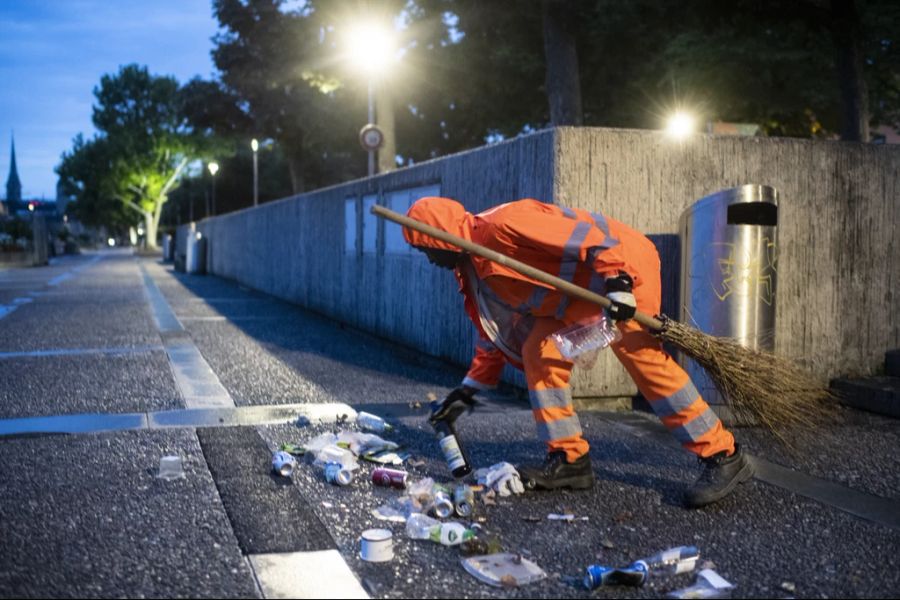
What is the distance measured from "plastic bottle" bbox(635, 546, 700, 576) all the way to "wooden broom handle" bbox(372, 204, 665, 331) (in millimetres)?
1076

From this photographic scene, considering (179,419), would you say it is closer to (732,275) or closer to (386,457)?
(386,457)

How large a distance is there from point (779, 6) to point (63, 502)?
15688mm

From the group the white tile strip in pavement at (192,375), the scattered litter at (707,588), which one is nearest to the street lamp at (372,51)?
the white tile strip in pavement at (192,375)

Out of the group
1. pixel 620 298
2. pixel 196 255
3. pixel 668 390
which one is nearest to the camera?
pixel 620 298

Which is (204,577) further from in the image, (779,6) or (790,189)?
(779,6)

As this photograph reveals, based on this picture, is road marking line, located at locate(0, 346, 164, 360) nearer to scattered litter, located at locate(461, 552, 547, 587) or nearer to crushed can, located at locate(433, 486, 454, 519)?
crushed can, located at locate(433, 486, 454, 519)

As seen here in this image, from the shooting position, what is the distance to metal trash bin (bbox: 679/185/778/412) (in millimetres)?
6215

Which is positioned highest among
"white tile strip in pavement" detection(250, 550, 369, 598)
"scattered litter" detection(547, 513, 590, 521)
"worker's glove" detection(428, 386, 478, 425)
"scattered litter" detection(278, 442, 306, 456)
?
"worker's glove" detection(428, 386, 478, 425)

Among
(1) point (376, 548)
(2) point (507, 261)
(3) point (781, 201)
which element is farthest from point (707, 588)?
(3) point (781, 201)

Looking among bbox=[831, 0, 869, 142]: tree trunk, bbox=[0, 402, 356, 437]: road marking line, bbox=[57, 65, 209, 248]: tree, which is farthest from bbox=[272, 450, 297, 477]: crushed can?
bbox=[57, 65, 209, 248]: tree

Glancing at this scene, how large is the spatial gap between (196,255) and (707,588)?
30.6 m

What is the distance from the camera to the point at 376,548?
3578 mm

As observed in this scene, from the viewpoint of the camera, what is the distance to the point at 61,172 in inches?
3546

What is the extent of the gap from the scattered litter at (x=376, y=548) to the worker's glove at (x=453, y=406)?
1.23 meters
